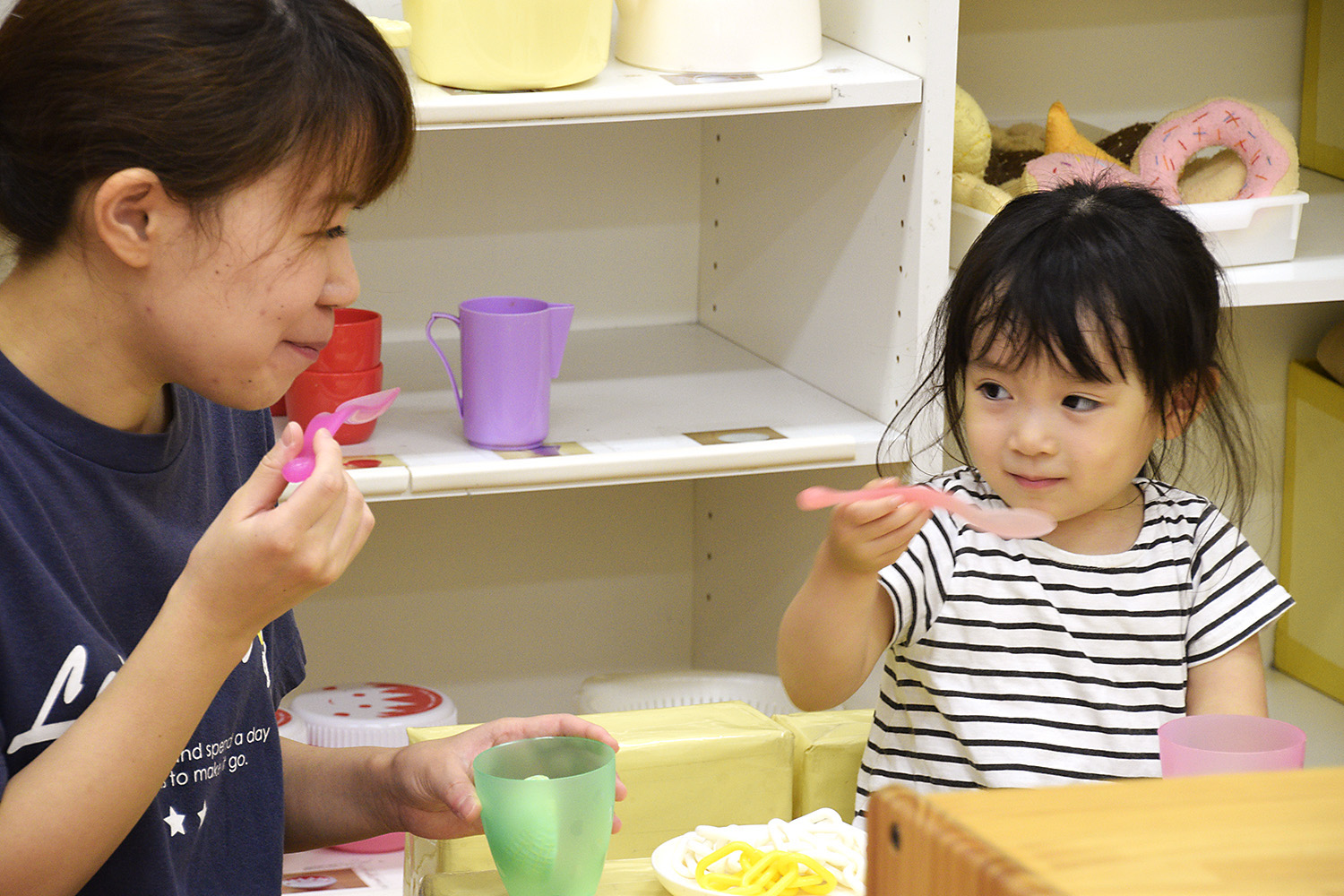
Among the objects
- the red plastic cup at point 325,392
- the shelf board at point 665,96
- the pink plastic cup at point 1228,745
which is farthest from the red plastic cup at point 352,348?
the pink plastic cup at point 1228,745

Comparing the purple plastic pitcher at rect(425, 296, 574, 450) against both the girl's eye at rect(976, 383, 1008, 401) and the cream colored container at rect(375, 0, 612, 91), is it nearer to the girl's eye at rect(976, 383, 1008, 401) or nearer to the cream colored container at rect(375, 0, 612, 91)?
the cream colored container at rect(375, 0, 612, 91)

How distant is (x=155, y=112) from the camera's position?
26.2 inches

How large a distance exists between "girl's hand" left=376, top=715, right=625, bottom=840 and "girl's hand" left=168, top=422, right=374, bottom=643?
0.19 metres

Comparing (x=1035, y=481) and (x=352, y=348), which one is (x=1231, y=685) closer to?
(x=1035, y=481)

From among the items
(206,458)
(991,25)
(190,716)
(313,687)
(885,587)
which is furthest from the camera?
(313,687)

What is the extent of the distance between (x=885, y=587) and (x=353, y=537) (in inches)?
16.9

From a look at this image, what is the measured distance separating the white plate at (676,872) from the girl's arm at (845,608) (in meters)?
0.17

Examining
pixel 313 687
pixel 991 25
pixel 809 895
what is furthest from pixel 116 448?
pixel 991 25

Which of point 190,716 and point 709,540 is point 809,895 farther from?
point 709,540

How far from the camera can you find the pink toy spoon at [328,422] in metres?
0.68

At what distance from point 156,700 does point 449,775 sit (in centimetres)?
23

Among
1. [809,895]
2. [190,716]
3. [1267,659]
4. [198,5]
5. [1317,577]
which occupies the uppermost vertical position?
[198,5]

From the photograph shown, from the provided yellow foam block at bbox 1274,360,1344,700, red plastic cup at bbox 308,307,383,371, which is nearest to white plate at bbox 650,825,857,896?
red plastic cup at bbox 308,307,383,371

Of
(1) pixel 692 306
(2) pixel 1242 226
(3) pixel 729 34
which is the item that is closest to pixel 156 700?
(3) pixel 729 34
